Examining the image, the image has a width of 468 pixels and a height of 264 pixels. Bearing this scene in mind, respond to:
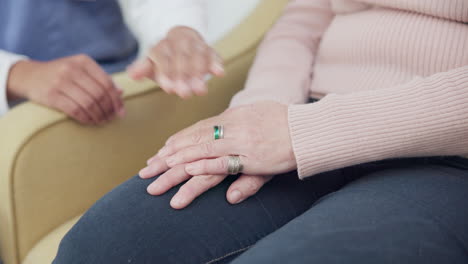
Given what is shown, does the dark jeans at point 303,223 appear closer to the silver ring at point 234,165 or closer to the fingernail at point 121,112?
the silver ring at point 234,165

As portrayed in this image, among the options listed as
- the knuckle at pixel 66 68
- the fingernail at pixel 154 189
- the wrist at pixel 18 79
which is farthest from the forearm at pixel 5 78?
the fingernail at pixel 154 189

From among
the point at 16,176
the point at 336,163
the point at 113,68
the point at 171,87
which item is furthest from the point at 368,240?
the point at 113,68

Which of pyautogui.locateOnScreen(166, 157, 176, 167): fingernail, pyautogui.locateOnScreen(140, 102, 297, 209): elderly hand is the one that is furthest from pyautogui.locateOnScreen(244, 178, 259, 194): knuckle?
pyautogui.locateOnScreen(166, 157, 176, 167): fingernail

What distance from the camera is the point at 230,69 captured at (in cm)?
103

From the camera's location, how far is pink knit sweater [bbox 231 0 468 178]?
63cm

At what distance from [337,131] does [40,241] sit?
0.51m

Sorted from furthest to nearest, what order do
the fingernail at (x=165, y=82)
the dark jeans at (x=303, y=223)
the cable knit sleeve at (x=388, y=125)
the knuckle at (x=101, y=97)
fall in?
the knuckle at (x=101, y=97), the fingernail at (x=165, y=82), the cable knit sleeve at (x=388, y=125), the dark jeans at (x=303, y=223)

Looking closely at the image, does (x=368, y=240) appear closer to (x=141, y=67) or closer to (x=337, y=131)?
(x=337, y=131)

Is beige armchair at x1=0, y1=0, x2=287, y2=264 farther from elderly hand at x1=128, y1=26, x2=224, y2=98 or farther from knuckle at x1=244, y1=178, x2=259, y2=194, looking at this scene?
knuckle at x1=244, y1=178, x2=259, y2=194

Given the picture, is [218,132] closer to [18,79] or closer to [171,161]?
[171,161]

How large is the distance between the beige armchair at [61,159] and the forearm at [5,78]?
7cm

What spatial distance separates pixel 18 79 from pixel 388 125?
0.62 metres

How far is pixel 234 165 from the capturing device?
0.68m

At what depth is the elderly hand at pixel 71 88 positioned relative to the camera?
816 millimetres
